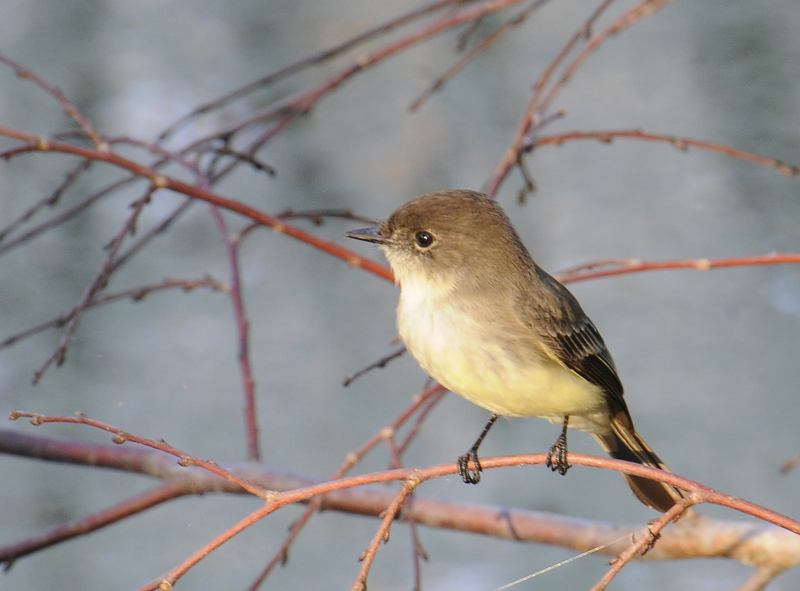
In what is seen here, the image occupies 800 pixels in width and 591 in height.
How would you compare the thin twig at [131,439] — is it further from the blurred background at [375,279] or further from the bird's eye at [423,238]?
the blurred background at [375,279]

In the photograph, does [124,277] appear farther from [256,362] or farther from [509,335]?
[509,335]

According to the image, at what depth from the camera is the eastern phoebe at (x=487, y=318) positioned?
5.56 feet

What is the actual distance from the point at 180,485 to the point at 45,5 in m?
4.01

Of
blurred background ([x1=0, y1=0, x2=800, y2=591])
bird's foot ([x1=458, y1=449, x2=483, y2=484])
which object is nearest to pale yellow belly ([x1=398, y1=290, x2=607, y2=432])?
bird's foot ([x1=458, y1=449, x2=483, y2=484])

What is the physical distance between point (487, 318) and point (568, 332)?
220 mm

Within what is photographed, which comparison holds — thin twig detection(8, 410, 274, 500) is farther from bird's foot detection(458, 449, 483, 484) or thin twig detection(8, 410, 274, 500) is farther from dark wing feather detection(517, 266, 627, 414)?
dark wing feather detection(517, 266, 627, 414)

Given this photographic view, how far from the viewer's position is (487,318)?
1.76 metres

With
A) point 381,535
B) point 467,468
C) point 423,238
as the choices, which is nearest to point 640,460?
point 467,468

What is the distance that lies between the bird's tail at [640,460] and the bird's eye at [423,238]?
65 cm

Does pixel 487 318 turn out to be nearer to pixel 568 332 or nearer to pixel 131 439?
pixel 568 332

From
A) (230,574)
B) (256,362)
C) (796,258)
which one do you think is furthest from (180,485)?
(256,362)

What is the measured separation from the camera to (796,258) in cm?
172

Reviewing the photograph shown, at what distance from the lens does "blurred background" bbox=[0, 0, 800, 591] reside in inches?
172

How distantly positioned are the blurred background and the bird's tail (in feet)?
6.44
